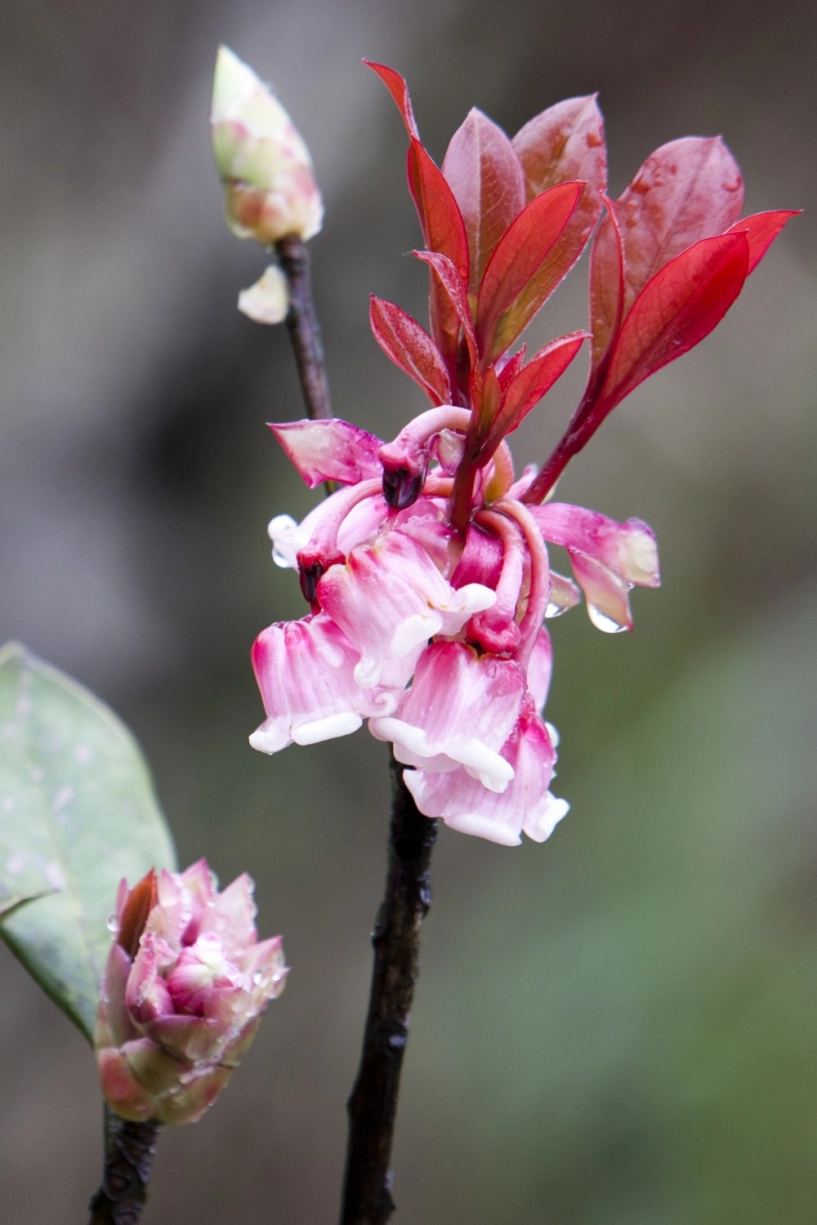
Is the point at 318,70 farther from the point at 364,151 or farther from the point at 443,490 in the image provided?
the point at 443,490

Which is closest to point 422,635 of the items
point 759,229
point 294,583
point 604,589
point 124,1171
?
point 604,589

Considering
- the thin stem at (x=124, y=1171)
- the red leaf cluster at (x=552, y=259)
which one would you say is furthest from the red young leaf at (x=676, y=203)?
the thin stem at (x=124, y=1171)

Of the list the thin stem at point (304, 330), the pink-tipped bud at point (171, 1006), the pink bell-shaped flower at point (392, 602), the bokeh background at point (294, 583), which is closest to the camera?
the pink bell-shaped flower at point (392, 602)

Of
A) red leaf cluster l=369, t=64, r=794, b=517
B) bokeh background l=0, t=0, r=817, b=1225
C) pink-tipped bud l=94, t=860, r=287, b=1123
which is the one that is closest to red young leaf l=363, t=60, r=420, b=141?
red leaf cluster l=369, t=64, r=794, b=517

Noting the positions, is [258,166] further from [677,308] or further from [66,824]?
[66,824]

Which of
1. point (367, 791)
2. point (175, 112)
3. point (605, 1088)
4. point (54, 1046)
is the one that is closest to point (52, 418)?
point (175, 112)

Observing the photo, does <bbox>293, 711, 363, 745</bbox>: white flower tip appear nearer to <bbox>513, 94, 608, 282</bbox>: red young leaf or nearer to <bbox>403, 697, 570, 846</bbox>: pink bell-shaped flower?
<bbox>403, 697, 570, 846</bbox>: pink bell-shaped flower

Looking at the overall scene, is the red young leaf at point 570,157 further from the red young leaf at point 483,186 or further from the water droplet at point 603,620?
the water droplet at point 603,620
